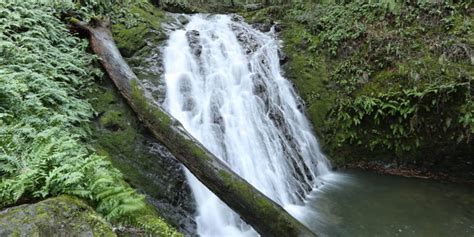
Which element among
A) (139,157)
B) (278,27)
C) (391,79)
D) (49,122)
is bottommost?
(139,157)

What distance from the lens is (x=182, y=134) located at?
5531 millimetres

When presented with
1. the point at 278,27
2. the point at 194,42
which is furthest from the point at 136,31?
the point at 278,27

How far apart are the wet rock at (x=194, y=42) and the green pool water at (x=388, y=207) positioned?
4853 millimetres

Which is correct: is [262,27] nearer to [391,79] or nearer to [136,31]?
[136,31]

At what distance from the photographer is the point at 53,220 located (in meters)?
2.46

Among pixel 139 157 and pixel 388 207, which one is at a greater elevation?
pixel 139 157

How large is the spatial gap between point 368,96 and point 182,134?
17.5 ft

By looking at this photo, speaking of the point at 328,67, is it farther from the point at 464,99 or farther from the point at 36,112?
the point at 36,112

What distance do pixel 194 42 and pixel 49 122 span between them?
571 cm

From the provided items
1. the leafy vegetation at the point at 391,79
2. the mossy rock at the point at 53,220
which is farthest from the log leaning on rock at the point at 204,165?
the leafy vegetation at the point at 391,79

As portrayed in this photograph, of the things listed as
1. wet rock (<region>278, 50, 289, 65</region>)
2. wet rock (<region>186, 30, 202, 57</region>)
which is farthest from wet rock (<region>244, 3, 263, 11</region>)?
wet rock (<region>186, 30, 202, 57</region>)

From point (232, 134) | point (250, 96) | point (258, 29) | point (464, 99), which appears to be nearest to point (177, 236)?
point (232, 134)

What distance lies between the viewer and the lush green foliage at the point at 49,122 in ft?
9.67

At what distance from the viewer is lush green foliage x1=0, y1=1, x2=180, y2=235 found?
2947mm
